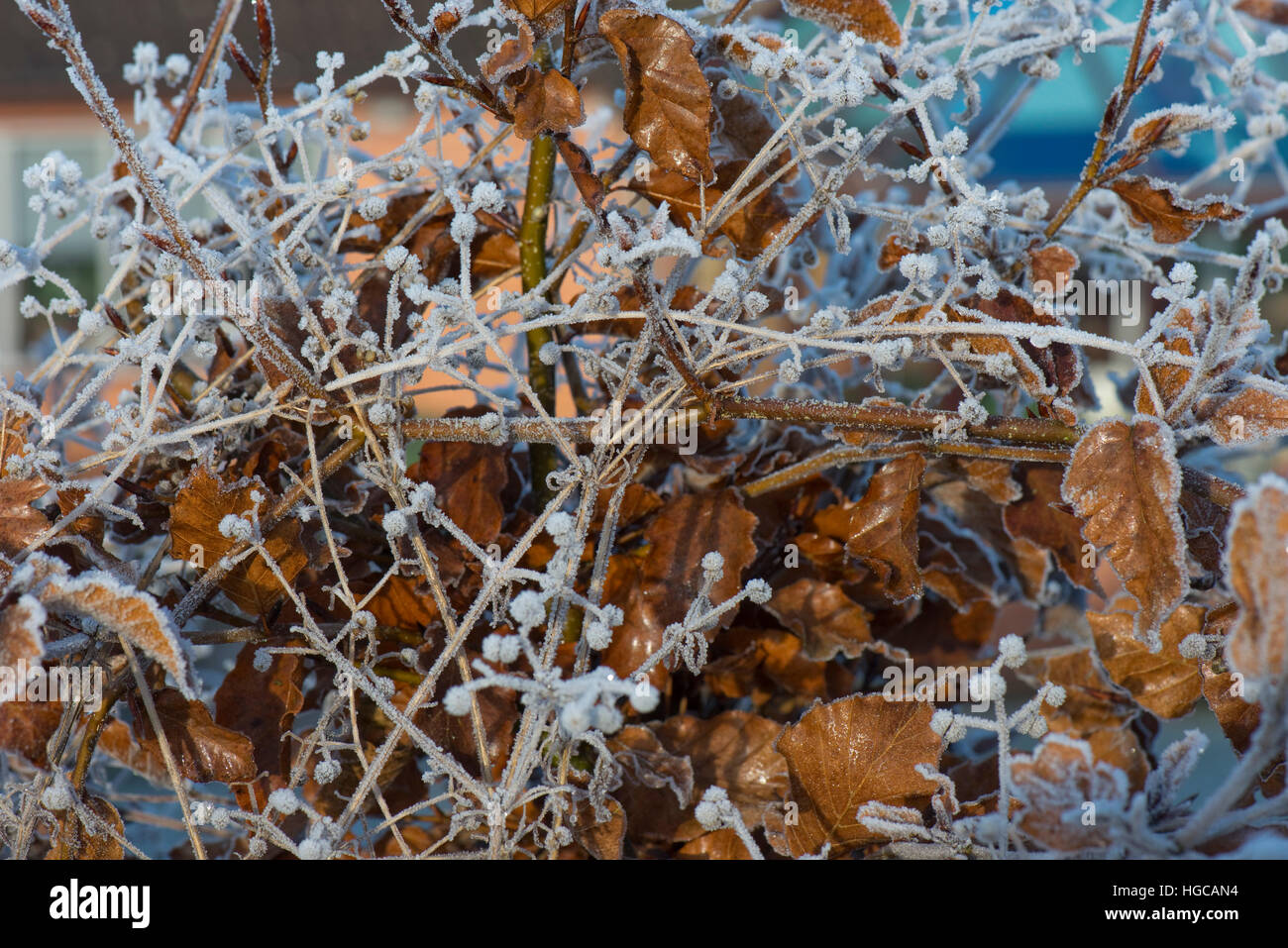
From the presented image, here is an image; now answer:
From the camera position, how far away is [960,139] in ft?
1.64

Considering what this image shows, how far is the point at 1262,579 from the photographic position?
14.5 inches

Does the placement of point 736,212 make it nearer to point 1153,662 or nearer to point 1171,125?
point 1171,125

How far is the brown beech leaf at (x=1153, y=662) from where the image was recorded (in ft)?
1.76

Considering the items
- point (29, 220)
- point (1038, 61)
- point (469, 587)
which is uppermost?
point (29, 220)

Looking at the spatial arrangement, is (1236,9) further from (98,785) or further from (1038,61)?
(98,785)

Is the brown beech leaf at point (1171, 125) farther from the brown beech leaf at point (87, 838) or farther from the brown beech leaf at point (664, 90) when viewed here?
the brown beech leaf at point (87, 838)

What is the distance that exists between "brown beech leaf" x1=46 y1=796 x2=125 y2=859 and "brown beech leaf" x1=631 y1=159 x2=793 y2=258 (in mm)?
434

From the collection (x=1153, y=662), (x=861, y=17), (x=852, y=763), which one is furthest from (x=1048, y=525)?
(x=861, y=17)

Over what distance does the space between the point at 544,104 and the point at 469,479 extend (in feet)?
0.68

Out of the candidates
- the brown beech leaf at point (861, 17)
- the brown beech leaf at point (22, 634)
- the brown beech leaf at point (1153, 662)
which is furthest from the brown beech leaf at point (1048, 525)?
the brown beech leaf at point (22, 634)

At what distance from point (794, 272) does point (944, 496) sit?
19cm

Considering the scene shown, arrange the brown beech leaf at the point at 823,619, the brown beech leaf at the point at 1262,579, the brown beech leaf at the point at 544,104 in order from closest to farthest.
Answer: the brown beech leaf at the point at 1262,579 < the brown beech leaf at the point at 544,104 < the brown beech leaf at the point at 823,619

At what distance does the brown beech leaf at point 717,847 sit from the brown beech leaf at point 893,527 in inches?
6.1
